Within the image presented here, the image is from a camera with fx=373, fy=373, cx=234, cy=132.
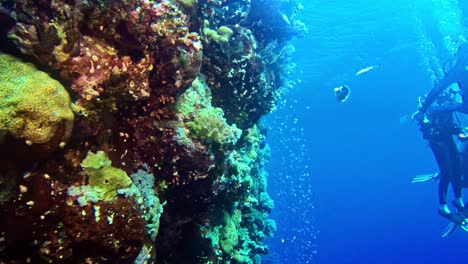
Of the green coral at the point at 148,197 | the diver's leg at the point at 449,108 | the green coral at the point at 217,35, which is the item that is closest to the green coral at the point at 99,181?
the green coral at the point at 148,197

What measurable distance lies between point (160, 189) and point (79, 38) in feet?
5.62

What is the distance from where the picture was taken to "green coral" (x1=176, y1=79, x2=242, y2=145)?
13.0 feet

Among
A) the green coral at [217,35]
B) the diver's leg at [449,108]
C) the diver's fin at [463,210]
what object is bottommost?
the green coral at [217,35]

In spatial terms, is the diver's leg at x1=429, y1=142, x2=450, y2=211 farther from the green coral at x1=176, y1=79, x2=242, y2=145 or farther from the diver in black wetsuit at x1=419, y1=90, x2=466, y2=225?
the green coral at x1=176, y1=79, x2=242, y2=145

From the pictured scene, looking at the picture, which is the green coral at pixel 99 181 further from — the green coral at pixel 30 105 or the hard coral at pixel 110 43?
the hard coral at pixel 110 43

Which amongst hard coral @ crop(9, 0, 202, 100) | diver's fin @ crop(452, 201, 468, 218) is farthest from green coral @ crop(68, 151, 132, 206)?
diver's fin @ crop(452, 201, 468, 218)

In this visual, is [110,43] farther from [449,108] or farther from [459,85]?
[459,85]

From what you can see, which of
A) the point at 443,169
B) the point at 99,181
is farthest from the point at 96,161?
the point at 443,169

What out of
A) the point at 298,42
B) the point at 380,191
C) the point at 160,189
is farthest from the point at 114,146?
the point at 380,191

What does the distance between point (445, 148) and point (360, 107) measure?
4369 cm

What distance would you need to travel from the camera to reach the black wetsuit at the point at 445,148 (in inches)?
377

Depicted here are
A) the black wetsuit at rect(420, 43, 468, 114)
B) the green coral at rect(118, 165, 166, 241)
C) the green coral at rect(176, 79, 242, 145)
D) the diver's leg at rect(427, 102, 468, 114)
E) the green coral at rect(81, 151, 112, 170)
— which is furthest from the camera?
the black wetsuit at rect(420, 43, 468, 114)

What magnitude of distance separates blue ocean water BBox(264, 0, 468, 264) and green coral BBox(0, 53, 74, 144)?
38.5ft

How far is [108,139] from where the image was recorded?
333 centimetres
